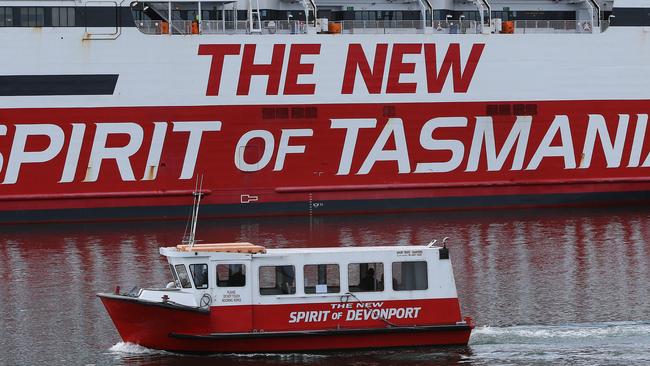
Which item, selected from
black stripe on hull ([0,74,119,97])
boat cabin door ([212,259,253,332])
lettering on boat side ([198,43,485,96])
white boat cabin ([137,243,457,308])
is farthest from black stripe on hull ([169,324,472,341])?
lettering on boat side ([198,43,485,96])

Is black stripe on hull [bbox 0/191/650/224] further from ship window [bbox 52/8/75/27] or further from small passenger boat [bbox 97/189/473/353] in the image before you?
small passenger boat [bbox 97/189/473/353]

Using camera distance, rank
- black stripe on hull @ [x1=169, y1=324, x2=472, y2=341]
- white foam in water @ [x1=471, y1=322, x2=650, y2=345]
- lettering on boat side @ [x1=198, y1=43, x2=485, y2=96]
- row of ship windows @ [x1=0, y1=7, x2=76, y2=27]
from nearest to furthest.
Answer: black stripe on hull @ [x1=169, y1=324, x2=472, y2=341] < white foam in water @ [x1=471, y1=322, x2=650, y2=345] < row of ship windows @ [x1=0, y1=7, x2=76, y2=27] < lettering on boat side @ [x1=198, y1=43, x2=485, y2=96]

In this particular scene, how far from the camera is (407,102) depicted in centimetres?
4253

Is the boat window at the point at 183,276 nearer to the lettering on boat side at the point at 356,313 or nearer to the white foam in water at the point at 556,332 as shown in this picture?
the lettering on boat side at the point at 356,313

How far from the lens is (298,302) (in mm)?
22297

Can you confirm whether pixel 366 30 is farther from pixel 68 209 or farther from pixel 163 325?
pixel 163 325

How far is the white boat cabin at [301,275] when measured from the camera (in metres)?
22.3

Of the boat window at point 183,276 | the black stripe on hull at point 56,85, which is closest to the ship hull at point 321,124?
the black stripe on hull at point 56,85

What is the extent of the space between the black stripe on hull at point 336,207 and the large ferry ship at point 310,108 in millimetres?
45

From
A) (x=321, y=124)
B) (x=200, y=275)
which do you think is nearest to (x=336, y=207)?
(x=321, y=124)

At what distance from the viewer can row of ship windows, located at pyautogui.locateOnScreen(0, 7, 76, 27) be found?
40.6m

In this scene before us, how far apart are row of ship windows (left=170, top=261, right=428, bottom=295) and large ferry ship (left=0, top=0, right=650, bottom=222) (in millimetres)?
18928

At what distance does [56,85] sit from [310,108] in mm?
7780

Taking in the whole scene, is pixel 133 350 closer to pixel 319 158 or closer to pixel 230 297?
pixel 230 297
